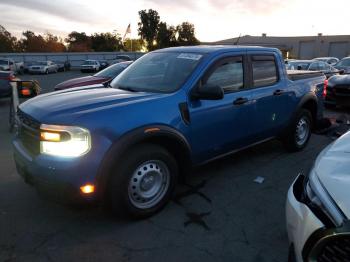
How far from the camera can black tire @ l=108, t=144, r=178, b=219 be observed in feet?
9.58

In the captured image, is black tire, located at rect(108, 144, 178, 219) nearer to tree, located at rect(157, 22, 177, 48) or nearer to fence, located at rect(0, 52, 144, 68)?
fence, located at rect(0, 52, 144, 68)

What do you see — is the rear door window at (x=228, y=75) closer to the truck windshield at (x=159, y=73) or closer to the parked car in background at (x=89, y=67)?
the truck windshield at (x=159, y=73)

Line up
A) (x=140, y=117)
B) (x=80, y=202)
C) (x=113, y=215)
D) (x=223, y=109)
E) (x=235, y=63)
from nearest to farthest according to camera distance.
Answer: (x=80, y=202) → (x=140, y=117) → (x=113, y=215) → (x=223, y=109) → (x=235, y=63)

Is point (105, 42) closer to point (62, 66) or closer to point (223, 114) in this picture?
point (62, 66)

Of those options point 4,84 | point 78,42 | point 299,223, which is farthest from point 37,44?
point 299,223

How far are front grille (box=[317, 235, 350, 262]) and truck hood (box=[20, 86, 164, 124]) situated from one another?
209 centimetres

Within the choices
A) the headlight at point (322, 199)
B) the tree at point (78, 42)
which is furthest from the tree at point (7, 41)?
the headlight at point (322, 199)

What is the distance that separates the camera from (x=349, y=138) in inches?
101

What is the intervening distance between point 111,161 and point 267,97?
2636 millimetres

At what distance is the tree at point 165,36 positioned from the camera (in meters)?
58.5

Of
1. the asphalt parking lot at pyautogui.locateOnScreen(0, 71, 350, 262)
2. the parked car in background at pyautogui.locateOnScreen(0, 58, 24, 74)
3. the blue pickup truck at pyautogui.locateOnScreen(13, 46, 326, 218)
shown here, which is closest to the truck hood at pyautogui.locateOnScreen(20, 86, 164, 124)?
the blue pickup truck at pyautogui.locateOnScreen(13, 46, 326, 218)

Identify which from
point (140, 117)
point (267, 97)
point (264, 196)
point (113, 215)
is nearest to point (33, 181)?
point (113, 215)

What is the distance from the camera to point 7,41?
209 ft

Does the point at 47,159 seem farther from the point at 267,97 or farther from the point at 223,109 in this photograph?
the point at 267,97
